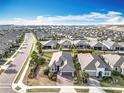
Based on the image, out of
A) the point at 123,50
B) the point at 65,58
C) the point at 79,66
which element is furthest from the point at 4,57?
the point at 123,50

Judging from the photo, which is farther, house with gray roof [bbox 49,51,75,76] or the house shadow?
the house shadow

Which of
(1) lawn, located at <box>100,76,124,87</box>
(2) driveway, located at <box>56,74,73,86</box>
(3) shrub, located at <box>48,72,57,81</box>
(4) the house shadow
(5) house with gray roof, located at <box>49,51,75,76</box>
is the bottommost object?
(1) lawn, located at <box>100,76,124,87</box>

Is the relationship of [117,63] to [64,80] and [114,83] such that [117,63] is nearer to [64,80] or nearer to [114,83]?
[114,83]

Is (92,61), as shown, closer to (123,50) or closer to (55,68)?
(55,68)

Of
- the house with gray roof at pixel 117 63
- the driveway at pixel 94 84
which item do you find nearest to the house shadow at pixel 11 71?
the driveway at pixel 94 84

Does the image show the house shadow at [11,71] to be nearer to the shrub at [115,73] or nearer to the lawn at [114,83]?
the lawn at [114,83]

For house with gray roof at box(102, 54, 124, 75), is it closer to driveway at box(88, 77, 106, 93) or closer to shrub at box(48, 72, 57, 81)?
driveway at box(88, 77, 106, 93)

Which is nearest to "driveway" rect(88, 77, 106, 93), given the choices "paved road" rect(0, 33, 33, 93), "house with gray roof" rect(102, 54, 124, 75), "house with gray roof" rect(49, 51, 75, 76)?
"house with gray roof" rect(49, 51, 75, 76)

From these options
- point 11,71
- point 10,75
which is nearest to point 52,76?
point 10,75
